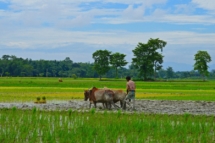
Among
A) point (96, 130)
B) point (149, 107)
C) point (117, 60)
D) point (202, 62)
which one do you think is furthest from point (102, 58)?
point (96, 130)

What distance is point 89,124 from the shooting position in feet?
45.2

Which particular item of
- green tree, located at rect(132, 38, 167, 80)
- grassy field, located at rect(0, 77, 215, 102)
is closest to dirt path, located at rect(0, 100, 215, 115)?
grassy field, located at rect(0, 77, 215, 102)

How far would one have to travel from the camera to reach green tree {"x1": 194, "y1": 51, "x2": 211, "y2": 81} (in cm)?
9494

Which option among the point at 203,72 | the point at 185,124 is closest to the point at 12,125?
the point at 185,124

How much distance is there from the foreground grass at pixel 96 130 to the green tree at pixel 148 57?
2727 inches

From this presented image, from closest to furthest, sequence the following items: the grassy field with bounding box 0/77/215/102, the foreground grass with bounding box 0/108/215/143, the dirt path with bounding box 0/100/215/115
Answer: the foreground grass with bounding box 0/108/215/143 < the dirt path with bounding box 0/100/215/115 < the grassy field with bounding box 0/77/215/102

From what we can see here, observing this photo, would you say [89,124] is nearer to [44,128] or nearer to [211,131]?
[44,128]

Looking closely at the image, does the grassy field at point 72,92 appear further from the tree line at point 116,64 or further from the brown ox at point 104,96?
the tree line at point 116,64

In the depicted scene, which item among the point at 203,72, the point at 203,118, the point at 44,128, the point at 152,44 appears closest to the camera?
the point at 44,128

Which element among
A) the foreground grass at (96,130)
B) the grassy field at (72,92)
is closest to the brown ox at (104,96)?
the foreground grass at (96,130)

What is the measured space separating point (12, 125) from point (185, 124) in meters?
6.05

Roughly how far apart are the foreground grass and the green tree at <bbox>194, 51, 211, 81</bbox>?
267 ft

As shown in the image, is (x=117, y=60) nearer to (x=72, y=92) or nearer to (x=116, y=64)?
(x=116, y=64)

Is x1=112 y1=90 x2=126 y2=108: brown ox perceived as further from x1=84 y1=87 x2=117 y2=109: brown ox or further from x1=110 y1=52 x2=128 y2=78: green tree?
x1=110 y1=52 x2=128 y2=78: green tree
